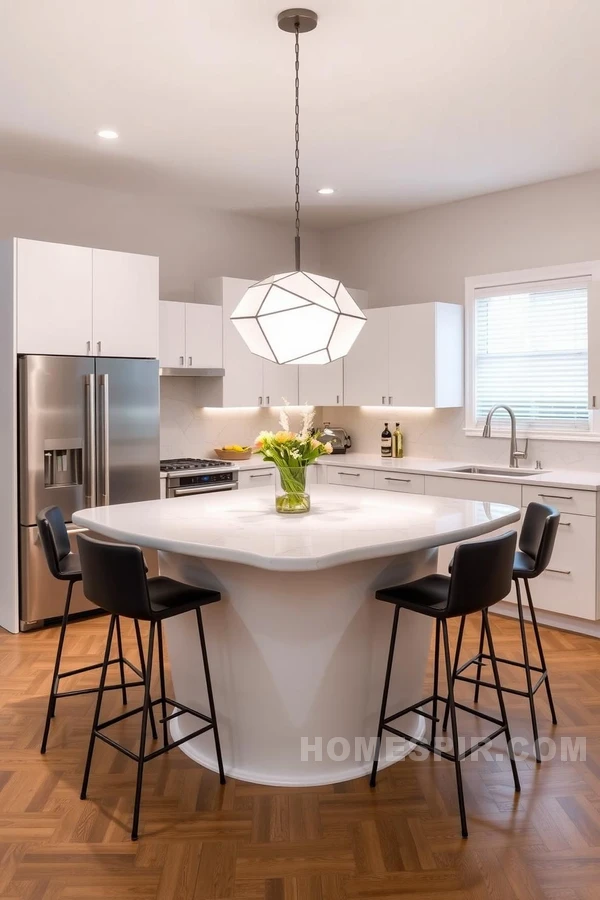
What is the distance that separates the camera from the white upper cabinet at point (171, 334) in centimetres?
554

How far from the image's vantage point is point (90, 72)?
3.63 m

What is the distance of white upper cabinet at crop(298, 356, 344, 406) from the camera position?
6504 mm

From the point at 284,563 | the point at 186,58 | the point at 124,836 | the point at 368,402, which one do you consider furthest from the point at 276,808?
the point at 368,402

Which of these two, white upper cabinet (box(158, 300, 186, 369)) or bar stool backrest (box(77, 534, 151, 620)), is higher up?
white upper cabinet (box(158, 300, 186, 369))

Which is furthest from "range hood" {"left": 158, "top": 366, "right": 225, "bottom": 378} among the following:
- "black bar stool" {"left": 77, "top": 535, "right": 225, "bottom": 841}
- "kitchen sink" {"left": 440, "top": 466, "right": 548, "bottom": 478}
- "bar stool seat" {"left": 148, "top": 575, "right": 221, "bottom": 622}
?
"black bar stool" {"left": 77, "top": 535, "right": 225, "bottom": 841}

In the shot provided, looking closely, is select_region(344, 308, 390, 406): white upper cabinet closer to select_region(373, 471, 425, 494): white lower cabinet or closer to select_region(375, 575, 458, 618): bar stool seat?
select_region(373, 471, 425, 494): white lower cabinet

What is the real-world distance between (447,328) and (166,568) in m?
3.45

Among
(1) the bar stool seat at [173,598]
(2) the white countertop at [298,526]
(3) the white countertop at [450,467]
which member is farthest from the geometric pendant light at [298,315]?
(3) the white countertop at [450,467]

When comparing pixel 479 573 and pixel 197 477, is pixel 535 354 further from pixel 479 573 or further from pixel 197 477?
Answer: pixel 479 573

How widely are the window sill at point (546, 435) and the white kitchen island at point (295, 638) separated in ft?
8.08

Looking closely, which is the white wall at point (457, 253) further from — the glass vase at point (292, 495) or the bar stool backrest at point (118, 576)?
the bar stool backrest at point (118, 576)

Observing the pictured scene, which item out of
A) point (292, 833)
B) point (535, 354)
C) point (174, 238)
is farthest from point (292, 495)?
point (174, 238)

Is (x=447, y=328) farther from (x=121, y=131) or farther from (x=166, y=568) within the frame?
(x=166, y=568)

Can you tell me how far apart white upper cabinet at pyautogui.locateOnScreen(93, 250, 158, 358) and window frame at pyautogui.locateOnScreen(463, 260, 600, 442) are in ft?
7.91
